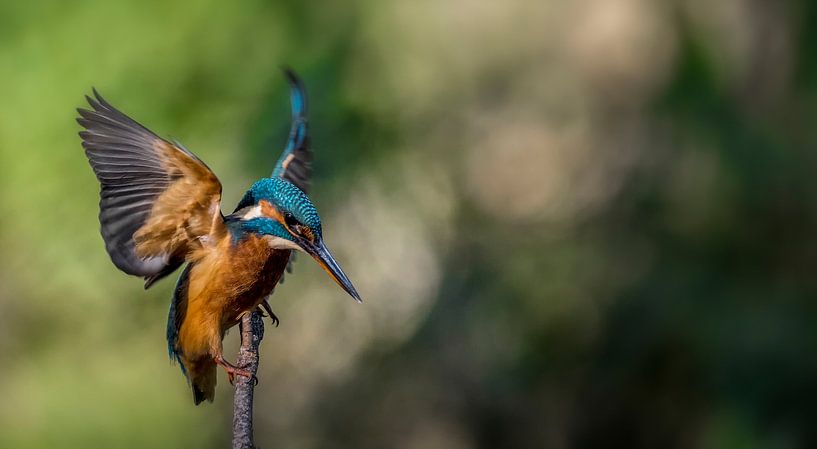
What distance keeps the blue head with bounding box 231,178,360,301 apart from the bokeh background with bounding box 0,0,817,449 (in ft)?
6.57

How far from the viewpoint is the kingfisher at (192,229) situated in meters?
2.28

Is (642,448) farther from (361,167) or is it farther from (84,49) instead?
(84,49)

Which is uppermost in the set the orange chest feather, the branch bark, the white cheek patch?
the white cheek patch

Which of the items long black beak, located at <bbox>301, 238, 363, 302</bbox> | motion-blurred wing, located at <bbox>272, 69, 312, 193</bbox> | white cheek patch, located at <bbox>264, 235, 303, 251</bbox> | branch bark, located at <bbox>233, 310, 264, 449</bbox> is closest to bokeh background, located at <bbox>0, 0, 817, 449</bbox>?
motion-blurred wing, located at <bbox>272, 69, 312, 193</bbox>

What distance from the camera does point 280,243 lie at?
2.40m

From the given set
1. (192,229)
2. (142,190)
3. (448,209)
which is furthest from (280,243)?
(448,209)

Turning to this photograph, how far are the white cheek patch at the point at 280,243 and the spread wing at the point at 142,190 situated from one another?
14cm

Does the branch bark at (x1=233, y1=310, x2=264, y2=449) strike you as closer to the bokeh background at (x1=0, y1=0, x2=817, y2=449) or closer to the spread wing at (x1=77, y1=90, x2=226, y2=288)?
the spread wing at (x1=77, y1=90, x2=226, y2=288)

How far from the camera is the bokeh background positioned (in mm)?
4359

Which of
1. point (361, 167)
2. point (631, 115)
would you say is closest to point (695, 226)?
point (631, 115)

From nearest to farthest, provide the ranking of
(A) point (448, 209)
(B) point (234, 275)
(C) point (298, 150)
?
1. (B) point (234, 275)
2. (C) point (298, 150)
3. (A) point (448, 209)

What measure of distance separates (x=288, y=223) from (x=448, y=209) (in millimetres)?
2489

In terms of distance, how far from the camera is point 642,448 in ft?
14.6

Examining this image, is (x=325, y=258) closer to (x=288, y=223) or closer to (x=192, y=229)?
(x=288, y=223)
